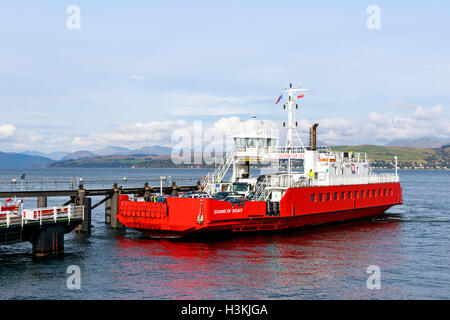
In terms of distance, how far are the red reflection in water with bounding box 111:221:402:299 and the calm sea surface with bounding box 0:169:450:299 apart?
0.05m

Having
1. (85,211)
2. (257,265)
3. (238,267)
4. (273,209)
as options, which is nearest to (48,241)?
(85,211)

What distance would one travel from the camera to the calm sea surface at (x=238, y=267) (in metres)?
23.5

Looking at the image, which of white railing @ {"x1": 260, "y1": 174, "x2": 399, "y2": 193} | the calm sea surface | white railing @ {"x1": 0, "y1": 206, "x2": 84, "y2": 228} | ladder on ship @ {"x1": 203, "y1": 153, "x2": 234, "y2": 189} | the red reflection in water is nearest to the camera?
the calm sea surface

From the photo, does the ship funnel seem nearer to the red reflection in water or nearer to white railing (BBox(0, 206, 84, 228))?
the red reflection in water

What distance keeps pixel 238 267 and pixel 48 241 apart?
38.3 ft

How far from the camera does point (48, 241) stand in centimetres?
3020

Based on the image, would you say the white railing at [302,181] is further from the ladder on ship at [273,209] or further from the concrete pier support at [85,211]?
the concrete pier support at [85,211]

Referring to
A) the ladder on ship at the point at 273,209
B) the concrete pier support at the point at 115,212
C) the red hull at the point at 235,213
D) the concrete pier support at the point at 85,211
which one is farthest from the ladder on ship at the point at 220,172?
the concrete pier support at the point at 85,211

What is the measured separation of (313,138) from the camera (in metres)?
46.6

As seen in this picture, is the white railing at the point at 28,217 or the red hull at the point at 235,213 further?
the red hull at the point at 235,213

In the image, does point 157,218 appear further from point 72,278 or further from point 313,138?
point 313,138

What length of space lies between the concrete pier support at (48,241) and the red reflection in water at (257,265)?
3895 millimetres

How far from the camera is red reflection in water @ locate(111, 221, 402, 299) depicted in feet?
78.1

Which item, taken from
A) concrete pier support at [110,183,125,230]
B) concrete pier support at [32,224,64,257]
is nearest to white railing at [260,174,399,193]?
concrete pier support at [110,183,125,230]
